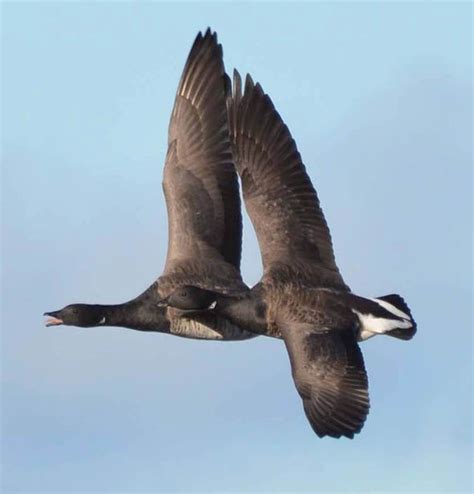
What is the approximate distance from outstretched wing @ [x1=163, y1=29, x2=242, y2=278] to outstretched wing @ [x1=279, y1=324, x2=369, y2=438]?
14.4 feet

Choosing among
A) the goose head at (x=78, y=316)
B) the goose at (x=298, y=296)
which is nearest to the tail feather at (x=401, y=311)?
the goose at (x=298, y=296)

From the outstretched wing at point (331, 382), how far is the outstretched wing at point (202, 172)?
4381 mm

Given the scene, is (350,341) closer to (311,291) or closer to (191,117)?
(311,291)

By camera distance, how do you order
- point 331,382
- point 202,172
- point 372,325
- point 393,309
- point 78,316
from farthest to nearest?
point 202,172 < point 78,316 < point 393,309 < point 372,325 < point 331,382

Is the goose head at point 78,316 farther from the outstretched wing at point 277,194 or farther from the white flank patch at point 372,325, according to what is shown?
the white flank patch at point 372,325

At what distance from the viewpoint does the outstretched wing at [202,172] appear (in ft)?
119

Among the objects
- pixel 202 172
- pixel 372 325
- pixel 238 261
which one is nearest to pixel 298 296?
pixel 372 325

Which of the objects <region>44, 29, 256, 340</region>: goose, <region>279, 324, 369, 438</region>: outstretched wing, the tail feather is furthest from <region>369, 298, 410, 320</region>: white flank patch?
<region>44, 29, 256, 340</region>: goose

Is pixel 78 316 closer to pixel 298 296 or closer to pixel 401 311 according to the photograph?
pixel 298 296

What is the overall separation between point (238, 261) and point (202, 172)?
1688 millimetres

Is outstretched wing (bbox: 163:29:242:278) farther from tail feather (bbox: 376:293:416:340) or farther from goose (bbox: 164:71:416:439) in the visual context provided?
tail feather (bbox: 376:293:416:340)

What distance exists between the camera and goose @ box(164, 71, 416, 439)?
3158 cm

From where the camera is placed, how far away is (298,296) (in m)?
33.5

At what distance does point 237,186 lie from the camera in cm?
3672
